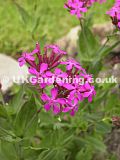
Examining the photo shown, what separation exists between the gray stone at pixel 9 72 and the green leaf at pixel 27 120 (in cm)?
115

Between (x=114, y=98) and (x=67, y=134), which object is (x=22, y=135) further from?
(x=114, y=98)

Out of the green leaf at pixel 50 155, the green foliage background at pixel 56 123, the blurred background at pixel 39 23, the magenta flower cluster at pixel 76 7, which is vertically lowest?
the green leaf at pixel 50 155

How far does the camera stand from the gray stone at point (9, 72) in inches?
124

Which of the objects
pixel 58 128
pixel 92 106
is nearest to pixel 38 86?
pixel 58 128

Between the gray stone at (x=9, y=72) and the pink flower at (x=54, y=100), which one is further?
the gray stone at (x=9, y=72)

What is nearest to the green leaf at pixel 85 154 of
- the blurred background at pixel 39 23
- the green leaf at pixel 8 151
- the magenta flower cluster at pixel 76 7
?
the green leaf at pixel 8 151

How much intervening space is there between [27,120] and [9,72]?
142cm

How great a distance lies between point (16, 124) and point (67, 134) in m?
0.42

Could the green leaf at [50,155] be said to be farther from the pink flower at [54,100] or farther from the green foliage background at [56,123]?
the pink flower at [54,100]

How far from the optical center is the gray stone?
3.14 metres

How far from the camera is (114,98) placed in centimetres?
253

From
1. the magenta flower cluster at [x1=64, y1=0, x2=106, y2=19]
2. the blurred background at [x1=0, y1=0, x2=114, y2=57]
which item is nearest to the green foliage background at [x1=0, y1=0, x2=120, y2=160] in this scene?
the magenta flower cluster at [x1=64, y1=0, x2=106, y2=19]

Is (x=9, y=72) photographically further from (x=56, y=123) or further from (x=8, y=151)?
(x=8, y=151)

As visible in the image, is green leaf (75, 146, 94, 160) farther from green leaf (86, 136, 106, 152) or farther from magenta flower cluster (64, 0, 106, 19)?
magenta flower cluster (64, 0, 106, 19)
